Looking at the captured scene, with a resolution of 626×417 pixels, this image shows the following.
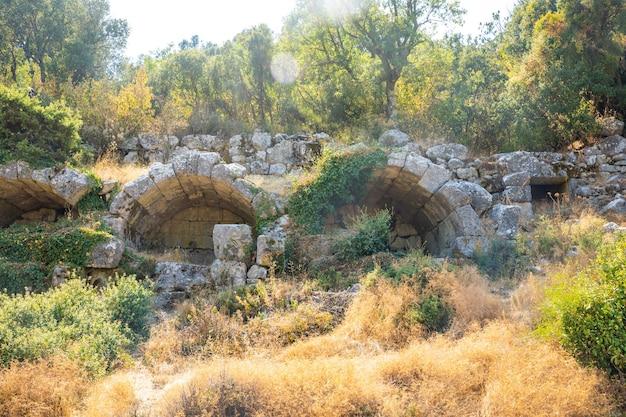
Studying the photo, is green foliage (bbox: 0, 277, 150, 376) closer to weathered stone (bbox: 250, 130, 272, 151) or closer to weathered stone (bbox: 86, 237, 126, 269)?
weathered stone (bbox: 86, 237, 126, 269)

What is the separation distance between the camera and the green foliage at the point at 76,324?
630 cm

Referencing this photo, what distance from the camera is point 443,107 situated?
55.8 ft

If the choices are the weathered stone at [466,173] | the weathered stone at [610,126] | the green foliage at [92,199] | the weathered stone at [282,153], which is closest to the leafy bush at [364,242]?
the weathered stone at [466,173]

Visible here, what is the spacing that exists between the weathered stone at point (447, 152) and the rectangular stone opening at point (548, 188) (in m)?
1.93

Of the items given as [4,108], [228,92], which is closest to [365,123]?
[228,92]

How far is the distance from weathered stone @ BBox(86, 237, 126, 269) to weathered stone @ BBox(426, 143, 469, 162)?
318 inches

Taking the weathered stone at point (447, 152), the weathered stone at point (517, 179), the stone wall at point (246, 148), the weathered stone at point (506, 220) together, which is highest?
the stone wall at point (246, 148)

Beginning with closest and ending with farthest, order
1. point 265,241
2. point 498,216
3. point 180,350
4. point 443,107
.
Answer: point 180,350 → point 265,241 → point 498,216 → point 443,107

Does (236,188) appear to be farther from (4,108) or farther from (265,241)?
(4,108)

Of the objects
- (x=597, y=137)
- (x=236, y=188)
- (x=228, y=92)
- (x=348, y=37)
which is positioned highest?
(x=348, y=37)

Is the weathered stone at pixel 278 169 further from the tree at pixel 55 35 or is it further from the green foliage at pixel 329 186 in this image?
the tree at pixel 55 35

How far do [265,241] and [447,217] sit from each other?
4.41 metres

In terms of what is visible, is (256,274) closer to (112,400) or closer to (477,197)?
(112,400)

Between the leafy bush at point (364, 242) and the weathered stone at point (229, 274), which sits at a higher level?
the leafy bush at point (364, 242)
